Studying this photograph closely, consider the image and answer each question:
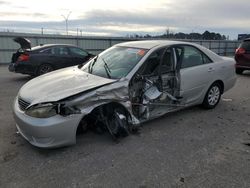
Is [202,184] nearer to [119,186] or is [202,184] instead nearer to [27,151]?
[119,186]

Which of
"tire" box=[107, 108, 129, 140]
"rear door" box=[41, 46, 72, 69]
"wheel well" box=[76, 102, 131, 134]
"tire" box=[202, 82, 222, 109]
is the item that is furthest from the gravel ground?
"rear door" box=[41, 46, 72, 69]

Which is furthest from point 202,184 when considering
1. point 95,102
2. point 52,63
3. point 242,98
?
point 52,63

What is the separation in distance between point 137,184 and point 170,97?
208cm

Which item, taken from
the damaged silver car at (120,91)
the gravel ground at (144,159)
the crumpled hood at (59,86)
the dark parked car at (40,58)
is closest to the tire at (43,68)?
the dark parked car at (40,58)

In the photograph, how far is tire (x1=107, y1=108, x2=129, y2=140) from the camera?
3.63 metres

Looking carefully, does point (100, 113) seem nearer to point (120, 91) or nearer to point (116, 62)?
point (120, 91)

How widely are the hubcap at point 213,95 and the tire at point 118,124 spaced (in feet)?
7.97

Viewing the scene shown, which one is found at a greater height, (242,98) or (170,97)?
(170,97)

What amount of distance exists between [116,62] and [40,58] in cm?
534

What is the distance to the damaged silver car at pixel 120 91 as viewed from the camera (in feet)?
10.3

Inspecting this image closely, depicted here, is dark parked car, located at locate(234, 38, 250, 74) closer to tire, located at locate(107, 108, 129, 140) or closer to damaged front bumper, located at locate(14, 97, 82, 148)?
tire, located at locate(107, 108, 129, 140)

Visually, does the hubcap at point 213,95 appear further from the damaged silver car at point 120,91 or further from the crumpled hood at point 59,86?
the crumpled hood at point 59,86

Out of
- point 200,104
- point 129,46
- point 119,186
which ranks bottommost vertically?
point 119,186

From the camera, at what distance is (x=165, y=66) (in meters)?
4.34
